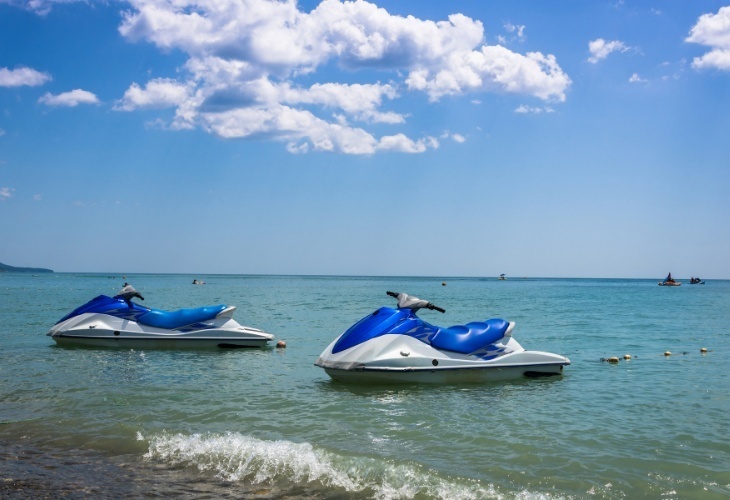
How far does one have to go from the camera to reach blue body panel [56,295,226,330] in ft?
51.4

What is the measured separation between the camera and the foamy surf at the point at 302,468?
19.6ft

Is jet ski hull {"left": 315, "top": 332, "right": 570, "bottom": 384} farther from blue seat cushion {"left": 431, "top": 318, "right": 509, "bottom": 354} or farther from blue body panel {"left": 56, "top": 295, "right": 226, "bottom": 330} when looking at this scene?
blue body panel {"left": 56, "top": 295, "right": 226, "bottom": 330}

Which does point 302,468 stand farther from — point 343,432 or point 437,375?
point 437,375

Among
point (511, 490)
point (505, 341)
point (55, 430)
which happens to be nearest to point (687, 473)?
point (511, 490)

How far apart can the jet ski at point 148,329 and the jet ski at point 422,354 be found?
526 cm

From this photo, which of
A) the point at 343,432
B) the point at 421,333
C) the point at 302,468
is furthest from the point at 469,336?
the point at 302,468

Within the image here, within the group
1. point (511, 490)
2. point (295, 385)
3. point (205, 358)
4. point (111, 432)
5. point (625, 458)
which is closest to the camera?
Result: point (511, 490)

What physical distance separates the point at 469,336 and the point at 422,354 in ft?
3.60

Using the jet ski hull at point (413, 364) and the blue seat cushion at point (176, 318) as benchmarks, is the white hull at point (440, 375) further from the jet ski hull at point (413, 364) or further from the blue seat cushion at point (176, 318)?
the blue seat cushion at point (176, 318)

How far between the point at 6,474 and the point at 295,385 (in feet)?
18.0

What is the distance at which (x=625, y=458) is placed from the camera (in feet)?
22.7

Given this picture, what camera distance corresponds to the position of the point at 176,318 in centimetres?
1570

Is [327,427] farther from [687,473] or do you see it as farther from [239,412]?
[687,473]

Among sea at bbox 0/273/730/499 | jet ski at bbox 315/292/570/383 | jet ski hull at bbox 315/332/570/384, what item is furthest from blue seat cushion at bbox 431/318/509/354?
sea at bbox 0/273/730/499
